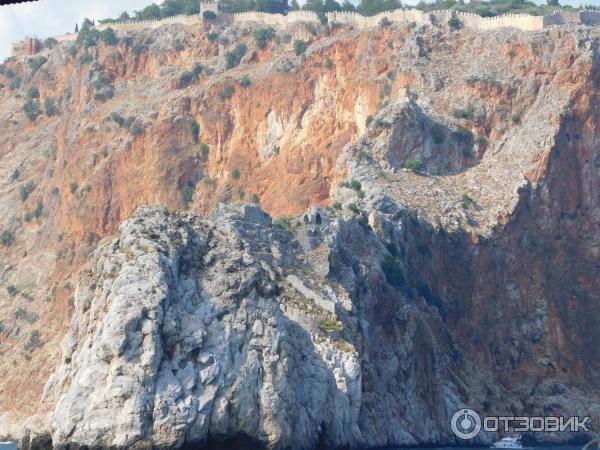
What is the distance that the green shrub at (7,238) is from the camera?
125 metres

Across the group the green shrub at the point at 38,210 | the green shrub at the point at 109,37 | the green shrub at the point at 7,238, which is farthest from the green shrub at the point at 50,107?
the green shrub at the point at 7,238

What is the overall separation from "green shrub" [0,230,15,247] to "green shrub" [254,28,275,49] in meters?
19.3

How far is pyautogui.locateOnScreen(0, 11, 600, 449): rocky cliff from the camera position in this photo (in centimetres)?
7744

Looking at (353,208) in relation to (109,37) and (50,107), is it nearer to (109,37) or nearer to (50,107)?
(109,37)

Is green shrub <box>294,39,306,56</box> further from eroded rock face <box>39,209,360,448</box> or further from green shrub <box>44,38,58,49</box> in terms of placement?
eroded rock face <box>39,209,360,448</box>

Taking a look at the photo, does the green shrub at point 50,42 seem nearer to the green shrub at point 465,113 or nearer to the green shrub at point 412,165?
the green shrub at point 465,113

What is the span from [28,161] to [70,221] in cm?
1208

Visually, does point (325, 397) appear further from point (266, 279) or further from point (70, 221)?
point (70, 221)

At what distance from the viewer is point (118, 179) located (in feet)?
398

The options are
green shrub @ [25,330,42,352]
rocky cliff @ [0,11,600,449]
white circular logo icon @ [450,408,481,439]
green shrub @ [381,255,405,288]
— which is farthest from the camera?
green shrub @ [25,330,42,352]

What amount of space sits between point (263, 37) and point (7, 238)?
66.2 ft

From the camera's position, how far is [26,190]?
128375 mm

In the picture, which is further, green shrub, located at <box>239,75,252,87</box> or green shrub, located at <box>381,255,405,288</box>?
green shrub, located at <box>239,75,252,87</box>

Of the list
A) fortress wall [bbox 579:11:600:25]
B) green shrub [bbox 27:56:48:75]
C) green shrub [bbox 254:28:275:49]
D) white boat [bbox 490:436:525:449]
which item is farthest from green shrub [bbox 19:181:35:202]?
white boat [bbox 490:436:525:449]
